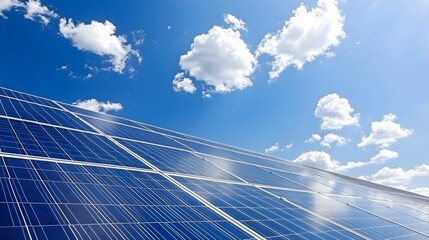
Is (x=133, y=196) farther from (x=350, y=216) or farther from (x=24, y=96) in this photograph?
(x=24, y=96)

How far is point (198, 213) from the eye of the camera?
8.43m

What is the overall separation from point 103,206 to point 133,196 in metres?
1.15

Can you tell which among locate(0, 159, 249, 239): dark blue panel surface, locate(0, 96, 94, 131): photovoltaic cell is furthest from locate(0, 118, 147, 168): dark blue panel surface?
locate(0, 96, 94, 131): photovoltaic cell

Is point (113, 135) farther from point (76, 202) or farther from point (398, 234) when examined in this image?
point (398, 234)

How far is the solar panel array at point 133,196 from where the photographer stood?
20.2ft

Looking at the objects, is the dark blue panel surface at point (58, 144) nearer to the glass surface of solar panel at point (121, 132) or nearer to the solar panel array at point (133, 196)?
the solar panel array at point (133, 196)

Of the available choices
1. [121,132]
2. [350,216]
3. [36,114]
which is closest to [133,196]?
[36,114]

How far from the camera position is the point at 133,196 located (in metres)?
8.11

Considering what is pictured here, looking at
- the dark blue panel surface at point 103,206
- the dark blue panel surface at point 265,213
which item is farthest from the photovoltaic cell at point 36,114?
the dark blue panel surface at point 265,213

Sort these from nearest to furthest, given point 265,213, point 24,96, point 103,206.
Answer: point 103,206
point 265,213
point 24,96

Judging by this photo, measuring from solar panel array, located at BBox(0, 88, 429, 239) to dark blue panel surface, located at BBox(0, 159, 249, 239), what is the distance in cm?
2

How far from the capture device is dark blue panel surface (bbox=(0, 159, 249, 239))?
5855 mm

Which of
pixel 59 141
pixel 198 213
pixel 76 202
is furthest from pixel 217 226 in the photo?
pixel 59 141

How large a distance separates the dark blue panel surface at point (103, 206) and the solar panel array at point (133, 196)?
0.07 ft
